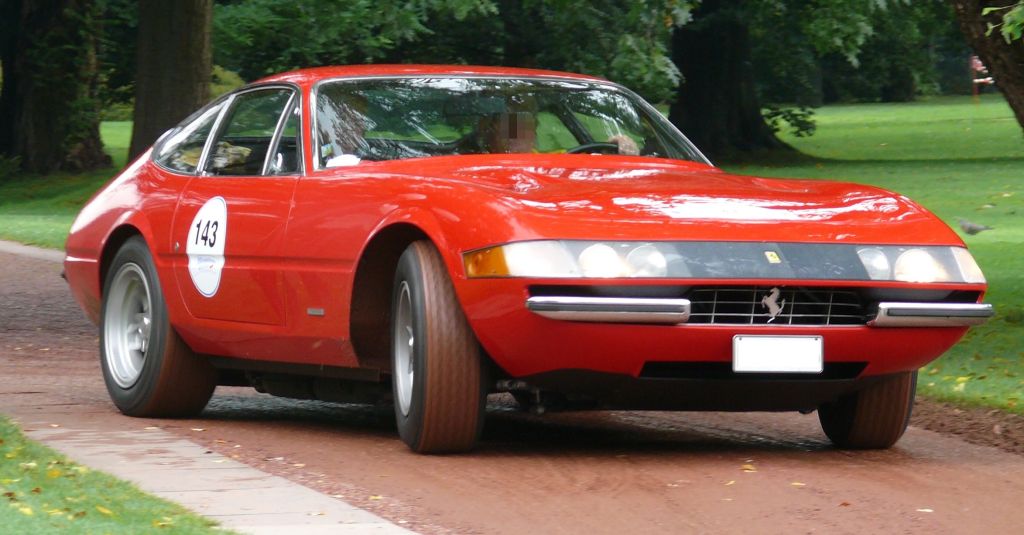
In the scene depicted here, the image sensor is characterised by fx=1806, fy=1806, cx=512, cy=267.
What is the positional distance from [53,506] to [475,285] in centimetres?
155

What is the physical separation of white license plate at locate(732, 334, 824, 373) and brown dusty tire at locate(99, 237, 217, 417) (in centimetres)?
275

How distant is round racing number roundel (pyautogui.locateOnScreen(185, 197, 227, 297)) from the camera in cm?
742

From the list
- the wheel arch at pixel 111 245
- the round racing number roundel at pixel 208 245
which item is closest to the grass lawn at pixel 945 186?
the round racing number roundel at pixel 208 245

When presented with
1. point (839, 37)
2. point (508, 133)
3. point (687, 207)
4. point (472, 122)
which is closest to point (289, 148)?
point (472, 122)

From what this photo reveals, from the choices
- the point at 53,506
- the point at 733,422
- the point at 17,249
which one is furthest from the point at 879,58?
the point at 53,506

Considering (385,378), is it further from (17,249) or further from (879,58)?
(879,58)

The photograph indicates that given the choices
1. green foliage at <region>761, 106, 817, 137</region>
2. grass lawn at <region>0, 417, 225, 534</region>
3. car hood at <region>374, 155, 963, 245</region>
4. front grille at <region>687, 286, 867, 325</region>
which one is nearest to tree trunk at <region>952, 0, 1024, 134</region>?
car hood at <region>374, 155, 963, 245</region>

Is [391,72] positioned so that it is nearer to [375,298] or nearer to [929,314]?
[375,298]

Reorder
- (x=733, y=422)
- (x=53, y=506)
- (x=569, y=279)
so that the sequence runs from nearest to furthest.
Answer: (x=53, y=506)
(x=569, y=279)
(x=733, y=422)

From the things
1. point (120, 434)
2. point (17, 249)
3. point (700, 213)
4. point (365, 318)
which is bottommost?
point (17, 249)

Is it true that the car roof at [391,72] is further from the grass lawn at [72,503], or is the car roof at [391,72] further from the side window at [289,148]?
the grass lawn at [72,503]

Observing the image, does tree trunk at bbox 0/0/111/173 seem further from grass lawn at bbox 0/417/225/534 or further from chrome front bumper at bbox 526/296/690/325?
chrome front bumper at bbox 526/296/690/325

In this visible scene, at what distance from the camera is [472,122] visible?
739 centimetres

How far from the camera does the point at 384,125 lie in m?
7.32
